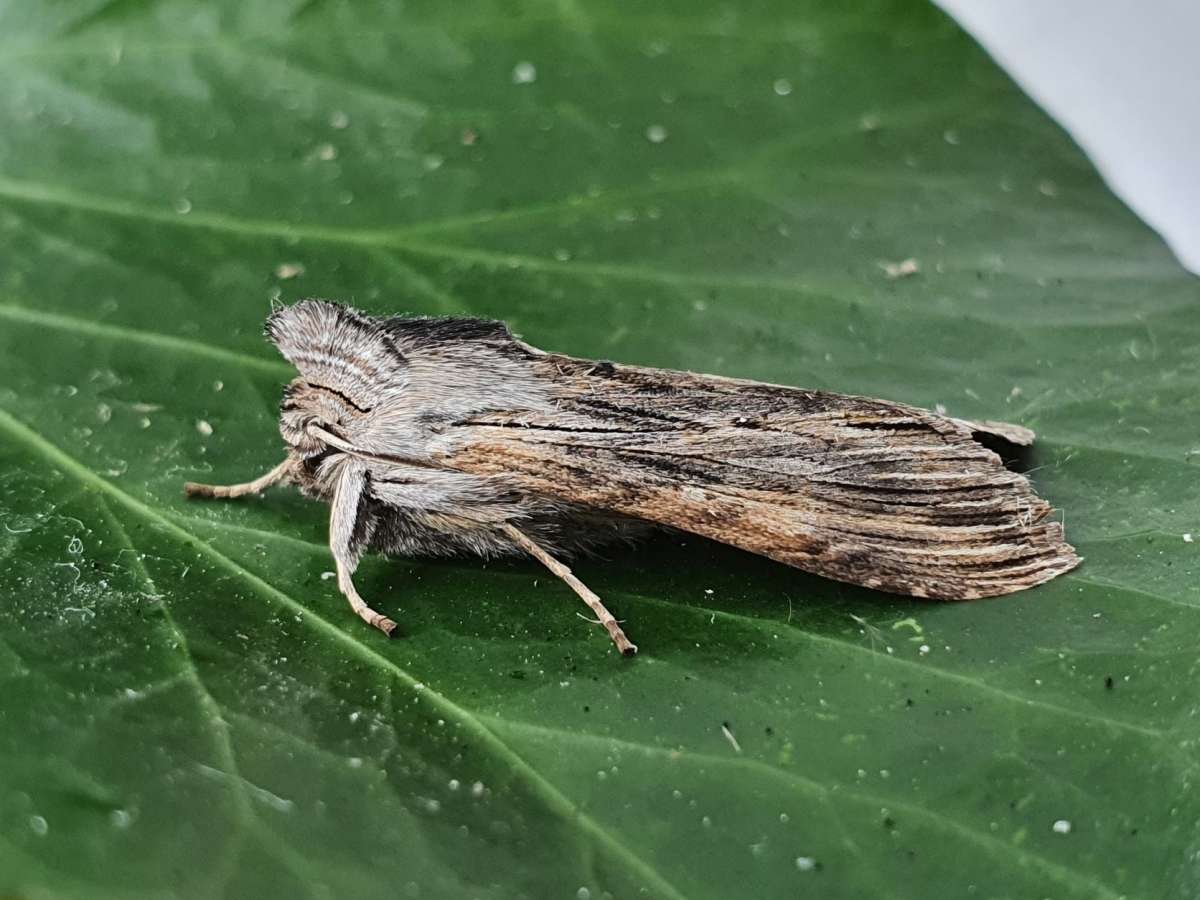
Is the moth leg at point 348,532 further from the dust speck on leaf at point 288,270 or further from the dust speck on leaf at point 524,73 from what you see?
the dust speck on leaf at point 524,73

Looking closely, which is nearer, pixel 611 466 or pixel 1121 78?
pixel 611 466

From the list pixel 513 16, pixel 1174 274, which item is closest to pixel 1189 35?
pixel 1174 274

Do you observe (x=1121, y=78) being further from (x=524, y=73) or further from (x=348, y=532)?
(x=348, y=532)

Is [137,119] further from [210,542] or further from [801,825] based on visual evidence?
[801,825]

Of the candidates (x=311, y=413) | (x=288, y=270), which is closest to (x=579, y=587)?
(x=311, y=413)

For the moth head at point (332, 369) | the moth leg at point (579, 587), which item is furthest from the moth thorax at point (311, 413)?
the moth leg at point (579, 587)

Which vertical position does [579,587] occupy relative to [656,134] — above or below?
below
